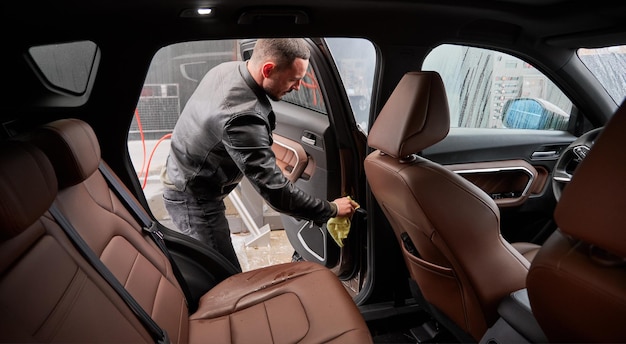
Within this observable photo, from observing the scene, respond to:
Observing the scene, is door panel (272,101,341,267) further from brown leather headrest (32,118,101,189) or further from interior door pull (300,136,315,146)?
brown leather headrest (32,118,101,189)

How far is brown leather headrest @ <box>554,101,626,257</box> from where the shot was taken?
2.42ft

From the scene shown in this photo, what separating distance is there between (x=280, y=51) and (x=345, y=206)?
0.76 metres

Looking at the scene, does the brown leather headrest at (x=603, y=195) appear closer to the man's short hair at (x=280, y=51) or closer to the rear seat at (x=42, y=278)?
the rear seat at (x=42, y=278)

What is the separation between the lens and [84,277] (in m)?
1.08

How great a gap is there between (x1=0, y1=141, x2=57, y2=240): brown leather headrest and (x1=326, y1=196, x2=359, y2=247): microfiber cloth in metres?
1.35

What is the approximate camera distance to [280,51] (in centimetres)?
185

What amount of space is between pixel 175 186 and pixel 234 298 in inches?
26.7

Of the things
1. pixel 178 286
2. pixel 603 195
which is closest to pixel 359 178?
pixel 178 286

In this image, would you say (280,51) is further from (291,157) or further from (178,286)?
(178,286)

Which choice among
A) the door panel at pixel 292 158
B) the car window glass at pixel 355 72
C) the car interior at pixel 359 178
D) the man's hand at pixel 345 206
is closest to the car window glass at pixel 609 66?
the car interior at pixel 359 178

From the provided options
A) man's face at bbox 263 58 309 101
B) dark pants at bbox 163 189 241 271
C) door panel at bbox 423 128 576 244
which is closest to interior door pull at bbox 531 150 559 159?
door panel at bbox 423 128 576 244

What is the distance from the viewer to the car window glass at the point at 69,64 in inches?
61.6

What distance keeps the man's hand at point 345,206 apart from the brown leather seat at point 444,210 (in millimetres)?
504

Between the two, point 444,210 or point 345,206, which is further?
point 345,206
